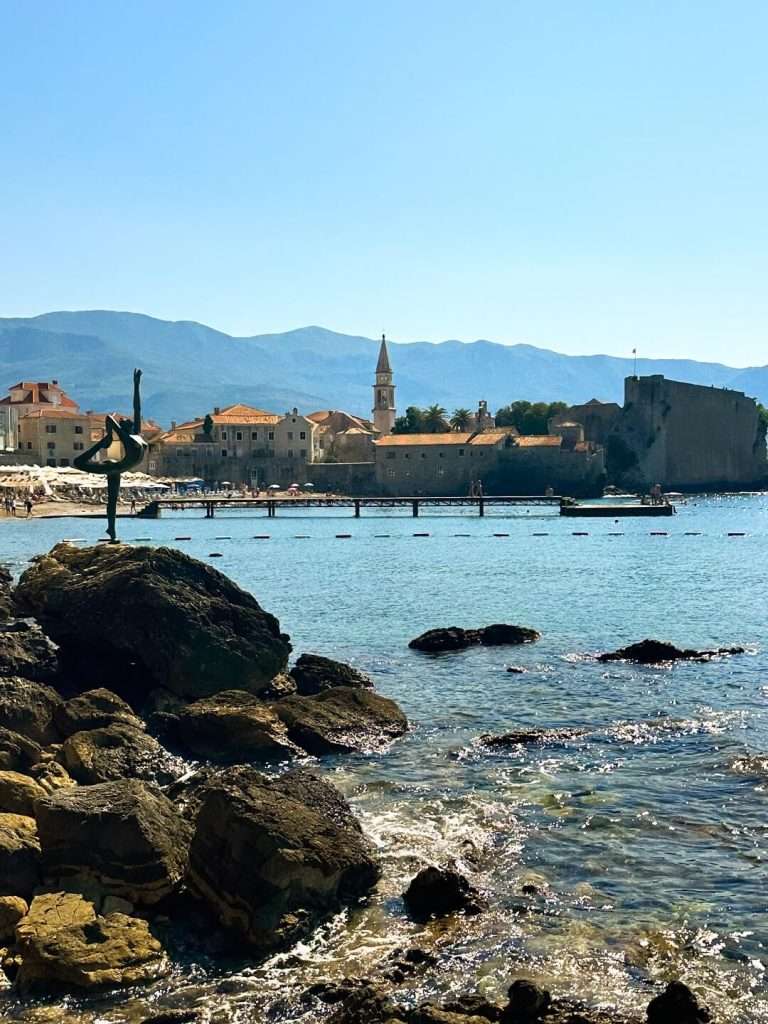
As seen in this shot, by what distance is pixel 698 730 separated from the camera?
15.9 meters

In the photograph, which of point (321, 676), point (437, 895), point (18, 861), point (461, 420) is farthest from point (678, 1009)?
point (461, 420)

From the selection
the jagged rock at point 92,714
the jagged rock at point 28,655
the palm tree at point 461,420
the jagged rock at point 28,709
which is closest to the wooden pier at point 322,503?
the palm tree at point 461,420

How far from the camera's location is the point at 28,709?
1345 centimetres

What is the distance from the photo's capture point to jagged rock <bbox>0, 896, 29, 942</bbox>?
28.9 feet

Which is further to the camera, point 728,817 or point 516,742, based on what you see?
point 516,742

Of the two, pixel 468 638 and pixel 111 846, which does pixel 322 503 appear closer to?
pixel 468 638

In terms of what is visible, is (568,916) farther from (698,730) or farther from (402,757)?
(698,730)

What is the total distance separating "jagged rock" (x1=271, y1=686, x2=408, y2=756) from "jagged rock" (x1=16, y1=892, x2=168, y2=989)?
597 centimetres

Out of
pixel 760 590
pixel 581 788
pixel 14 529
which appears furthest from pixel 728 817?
pixel 14 529

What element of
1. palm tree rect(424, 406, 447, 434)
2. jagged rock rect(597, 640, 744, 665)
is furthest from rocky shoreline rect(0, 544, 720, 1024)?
palm tree rect(424, 406, 447, 434)

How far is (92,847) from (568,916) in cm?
403

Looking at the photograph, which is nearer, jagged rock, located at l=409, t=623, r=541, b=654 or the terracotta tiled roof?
jagged rock, located at l=409, t=623, r=541, b=654

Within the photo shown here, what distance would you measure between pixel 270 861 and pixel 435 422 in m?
116

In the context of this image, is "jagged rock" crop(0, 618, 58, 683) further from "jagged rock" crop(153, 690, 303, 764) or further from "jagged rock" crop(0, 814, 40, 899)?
"jagged rock" crop(0, 814, 40, 899)
